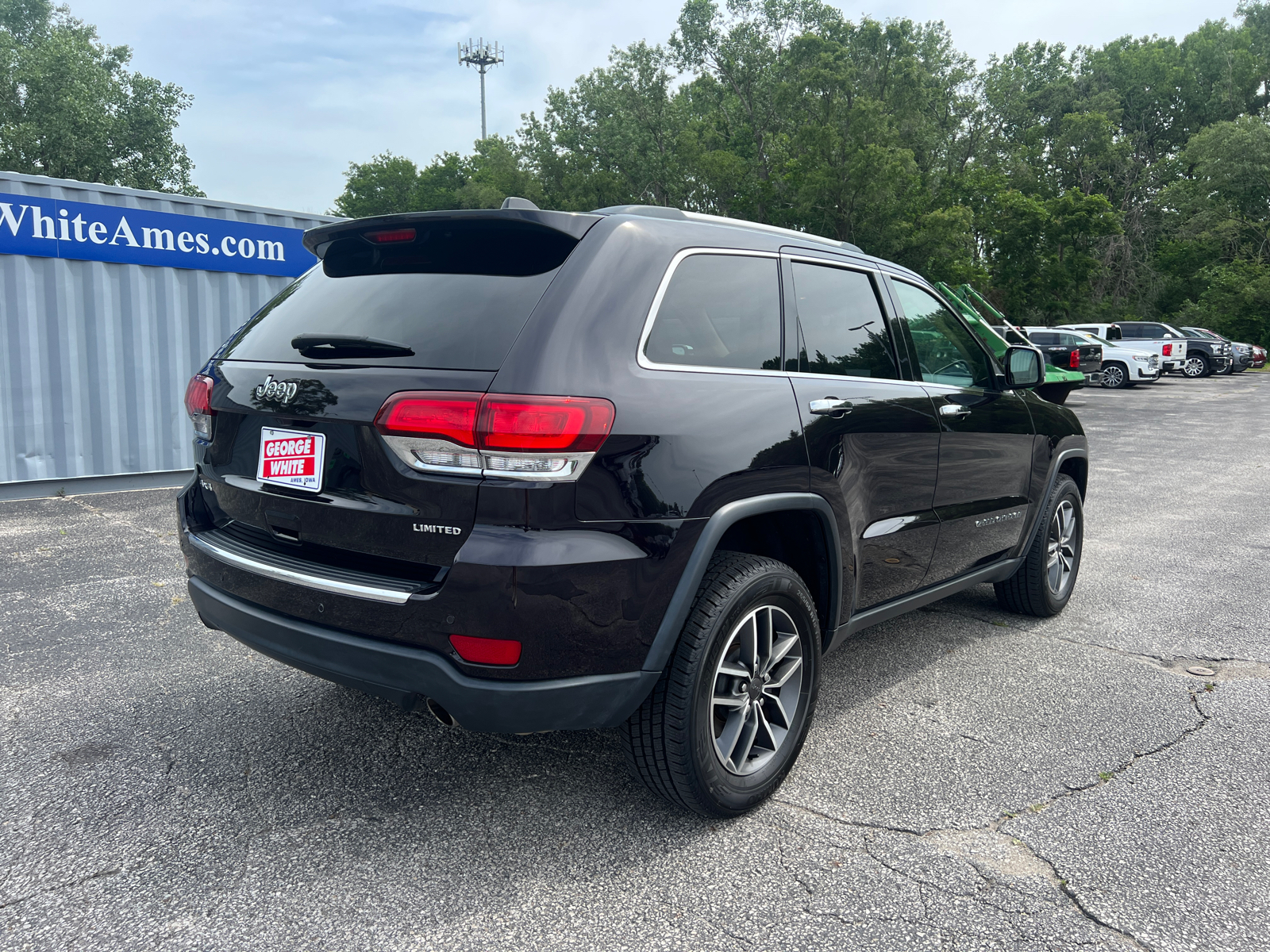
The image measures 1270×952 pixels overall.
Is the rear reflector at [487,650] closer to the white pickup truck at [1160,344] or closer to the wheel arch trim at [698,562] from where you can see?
the wheel arch trim at [698,562]

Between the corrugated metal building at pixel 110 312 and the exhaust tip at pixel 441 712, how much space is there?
25.6 ft

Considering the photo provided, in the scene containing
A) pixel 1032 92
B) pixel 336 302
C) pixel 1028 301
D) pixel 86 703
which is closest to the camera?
pixel 336 302

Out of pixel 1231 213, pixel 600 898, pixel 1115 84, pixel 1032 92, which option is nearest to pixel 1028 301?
pixel 1231 213

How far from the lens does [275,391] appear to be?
2.67 metres

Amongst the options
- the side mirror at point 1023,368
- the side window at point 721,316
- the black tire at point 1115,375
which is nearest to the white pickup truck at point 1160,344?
the black tire at point 1115,375

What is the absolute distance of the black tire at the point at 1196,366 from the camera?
1238 inches

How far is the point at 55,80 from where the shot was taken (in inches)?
1592

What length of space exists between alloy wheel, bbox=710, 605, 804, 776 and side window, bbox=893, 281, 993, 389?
1454 mm

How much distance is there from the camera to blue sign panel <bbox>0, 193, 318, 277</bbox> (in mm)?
8164

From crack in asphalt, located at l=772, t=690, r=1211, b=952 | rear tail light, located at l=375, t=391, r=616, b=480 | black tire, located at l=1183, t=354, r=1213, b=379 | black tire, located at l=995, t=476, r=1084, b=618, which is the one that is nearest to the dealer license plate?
rear tail light, located at l=375, t=391, r=616, b=480

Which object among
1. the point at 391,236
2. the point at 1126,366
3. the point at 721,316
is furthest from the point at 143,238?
the point at 1126,366

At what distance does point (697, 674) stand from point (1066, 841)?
1220 millimetres

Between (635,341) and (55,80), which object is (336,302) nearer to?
(635,341)

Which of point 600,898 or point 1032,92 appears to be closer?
point 600,898
